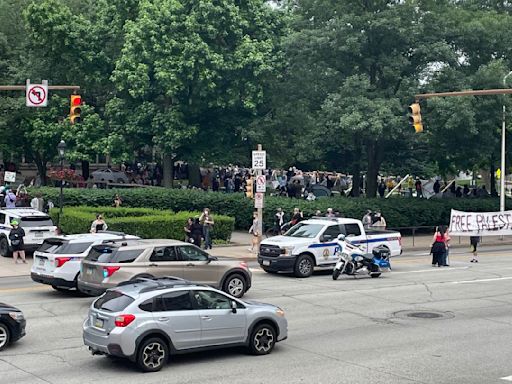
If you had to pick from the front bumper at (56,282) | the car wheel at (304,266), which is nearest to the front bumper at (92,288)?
the front bumper at (56,282)

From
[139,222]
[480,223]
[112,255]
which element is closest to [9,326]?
[112,255]

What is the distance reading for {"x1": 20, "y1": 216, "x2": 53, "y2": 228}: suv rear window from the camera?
1143 inches

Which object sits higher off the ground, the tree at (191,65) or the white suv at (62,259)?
the tree at (191,65)

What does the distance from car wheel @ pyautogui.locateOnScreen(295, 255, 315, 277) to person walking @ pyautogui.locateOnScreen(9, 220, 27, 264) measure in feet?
30.8

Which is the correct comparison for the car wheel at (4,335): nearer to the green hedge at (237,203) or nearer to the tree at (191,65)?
the green hedge at (237,203)

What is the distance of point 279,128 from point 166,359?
3100 centimetres

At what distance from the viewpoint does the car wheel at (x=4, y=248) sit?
2955cm

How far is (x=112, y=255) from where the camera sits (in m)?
19.4

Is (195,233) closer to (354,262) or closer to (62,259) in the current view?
(354,262)

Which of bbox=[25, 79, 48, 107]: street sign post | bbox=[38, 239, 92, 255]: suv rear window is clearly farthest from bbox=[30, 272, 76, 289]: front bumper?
bbox=[25, 79, 48, 107]: street sign post

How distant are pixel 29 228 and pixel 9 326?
14447 millimetres

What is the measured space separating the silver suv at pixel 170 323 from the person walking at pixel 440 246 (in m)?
15.6

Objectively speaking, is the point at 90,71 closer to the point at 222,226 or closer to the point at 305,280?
the point at 222,226

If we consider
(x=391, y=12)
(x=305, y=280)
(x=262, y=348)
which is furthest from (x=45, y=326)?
(x=391, y=12)
